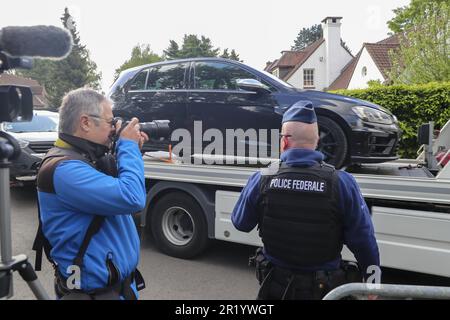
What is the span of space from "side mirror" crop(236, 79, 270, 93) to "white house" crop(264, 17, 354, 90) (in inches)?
1216

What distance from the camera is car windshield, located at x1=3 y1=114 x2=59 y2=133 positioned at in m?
8.80

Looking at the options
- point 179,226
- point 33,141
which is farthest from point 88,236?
point 33,141

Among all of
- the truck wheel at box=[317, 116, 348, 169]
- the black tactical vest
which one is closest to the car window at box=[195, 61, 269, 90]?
the truck wheel at box=[317, 116, 348, 169]

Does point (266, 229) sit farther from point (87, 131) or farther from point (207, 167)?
point (207, 167)

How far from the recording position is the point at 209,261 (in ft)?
15.7

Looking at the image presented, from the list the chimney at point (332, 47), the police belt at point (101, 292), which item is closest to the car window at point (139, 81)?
the police belt at point (101, 292)

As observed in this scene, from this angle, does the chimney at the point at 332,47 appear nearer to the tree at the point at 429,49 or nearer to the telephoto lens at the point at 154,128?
the tree at the point at 429,49

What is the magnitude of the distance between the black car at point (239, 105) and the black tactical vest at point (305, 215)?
232 cm

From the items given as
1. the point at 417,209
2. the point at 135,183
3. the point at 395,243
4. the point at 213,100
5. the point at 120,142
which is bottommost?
the point at 395,243

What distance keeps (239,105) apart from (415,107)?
5.95 m

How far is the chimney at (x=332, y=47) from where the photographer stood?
3369 centimetres

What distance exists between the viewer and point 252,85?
14.5 ft
